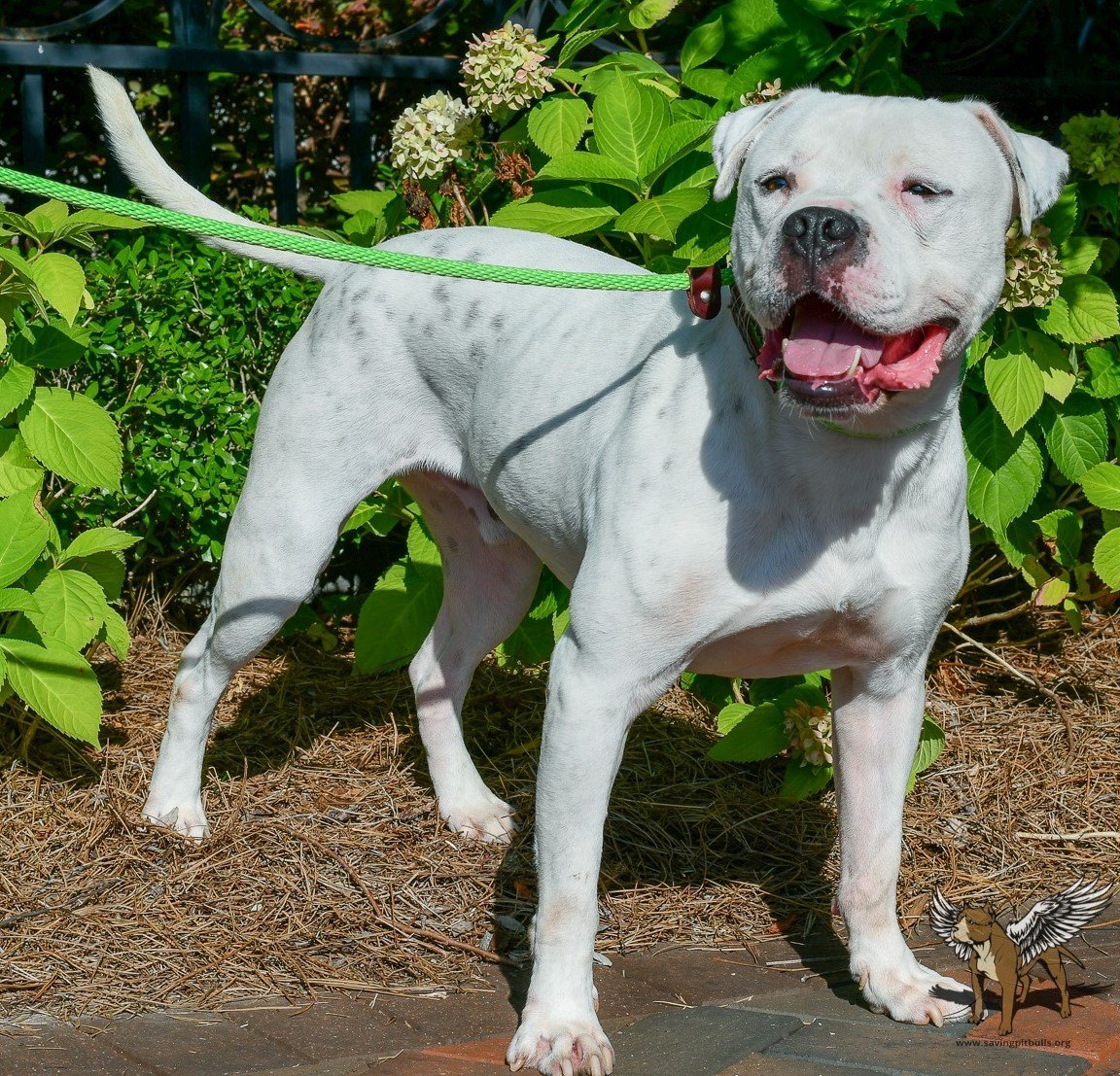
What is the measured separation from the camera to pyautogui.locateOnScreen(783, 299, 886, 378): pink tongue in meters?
2.42

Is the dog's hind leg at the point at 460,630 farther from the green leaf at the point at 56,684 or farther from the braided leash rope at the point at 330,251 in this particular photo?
the braided leash rope at the point at 330,251

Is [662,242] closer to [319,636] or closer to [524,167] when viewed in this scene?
[524,167]

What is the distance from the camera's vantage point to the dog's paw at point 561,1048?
263 centimetres

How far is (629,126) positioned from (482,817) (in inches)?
70.9

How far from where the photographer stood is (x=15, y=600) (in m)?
3.57

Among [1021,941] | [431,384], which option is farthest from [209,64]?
[1021,941]

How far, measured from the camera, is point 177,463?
14.9 ft

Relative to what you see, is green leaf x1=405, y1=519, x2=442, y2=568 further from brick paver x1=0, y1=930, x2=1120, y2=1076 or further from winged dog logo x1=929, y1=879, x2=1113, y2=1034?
winged dog logo x1=929, y1=879, x2=1113, y2=1034

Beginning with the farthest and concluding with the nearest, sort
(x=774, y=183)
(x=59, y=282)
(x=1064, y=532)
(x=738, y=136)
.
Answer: (x=1064, y=532) < (x=59, y=282) < (x=738, y=136) < (x=774, y=183)

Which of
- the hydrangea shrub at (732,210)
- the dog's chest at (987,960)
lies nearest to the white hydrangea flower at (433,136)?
the hydrangea shrub at (732,210)

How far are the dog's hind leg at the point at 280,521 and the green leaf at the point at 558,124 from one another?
2.90 ft

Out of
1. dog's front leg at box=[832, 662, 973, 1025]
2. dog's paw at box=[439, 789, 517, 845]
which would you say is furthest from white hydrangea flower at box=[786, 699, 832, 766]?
dog's paw at box=[439, 789, 517, 845]

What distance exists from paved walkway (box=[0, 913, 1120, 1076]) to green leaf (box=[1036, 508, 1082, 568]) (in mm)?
1506

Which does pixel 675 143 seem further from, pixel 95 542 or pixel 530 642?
pixel 95 542
